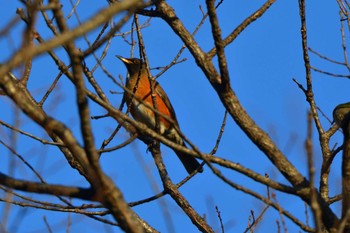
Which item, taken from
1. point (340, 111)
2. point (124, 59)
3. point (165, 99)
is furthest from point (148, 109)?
point (340, 111)

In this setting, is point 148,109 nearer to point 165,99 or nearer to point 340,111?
point 165,99

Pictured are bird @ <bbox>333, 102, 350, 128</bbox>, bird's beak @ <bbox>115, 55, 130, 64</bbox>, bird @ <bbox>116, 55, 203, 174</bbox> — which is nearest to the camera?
bird @ <bbox>333, 102, 350, 128</bbox>

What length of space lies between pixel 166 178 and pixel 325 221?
1.96 meters

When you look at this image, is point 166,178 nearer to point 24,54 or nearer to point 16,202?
point 16,202

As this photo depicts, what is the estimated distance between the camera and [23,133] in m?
4.65

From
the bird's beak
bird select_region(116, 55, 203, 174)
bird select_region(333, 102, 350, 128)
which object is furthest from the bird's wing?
bird select_region(333, 102, 350, 128)

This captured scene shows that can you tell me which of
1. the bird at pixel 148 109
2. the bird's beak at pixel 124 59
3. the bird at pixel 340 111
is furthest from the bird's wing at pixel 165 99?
the bird at pixel 340 111

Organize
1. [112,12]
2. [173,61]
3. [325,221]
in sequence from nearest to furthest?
[112,12], [325,221], [173,61]

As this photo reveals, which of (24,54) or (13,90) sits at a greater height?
(13,90)

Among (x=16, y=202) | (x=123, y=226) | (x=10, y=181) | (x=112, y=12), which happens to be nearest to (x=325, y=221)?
(x=123, y=226)

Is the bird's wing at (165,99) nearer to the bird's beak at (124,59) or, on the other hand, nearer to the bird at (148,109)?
the bird at (148,109)

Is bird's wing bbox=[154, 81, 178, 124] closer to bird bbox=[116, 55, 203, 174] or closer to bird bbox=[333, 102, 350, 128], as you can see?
bird bbox=[116, 55, 203, 174]

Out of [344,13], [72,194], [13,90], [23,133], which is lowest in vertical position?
[72,194]

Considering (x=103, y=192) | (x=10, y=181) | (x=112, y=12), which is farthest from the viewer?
(x=10, y=181)
